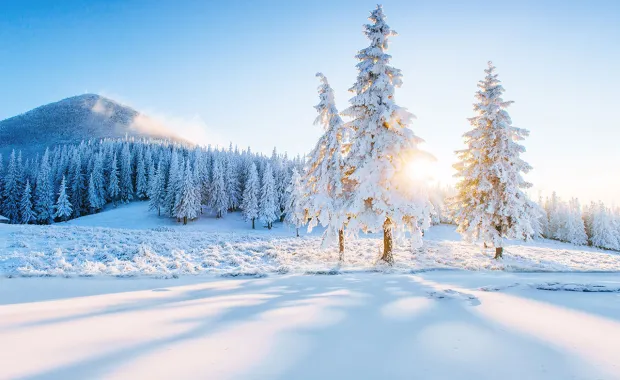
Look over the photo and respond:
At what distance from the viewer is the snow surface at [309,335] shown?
2982 millimetres

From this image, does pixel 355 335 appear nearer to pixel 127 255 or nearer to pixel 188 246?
pixel 127 255

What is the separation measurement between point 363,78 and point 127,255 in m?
16.5

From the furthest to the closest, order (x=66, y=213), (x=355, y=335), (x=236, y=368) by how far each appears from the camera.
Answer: (x=66, y=213)
(x=355, y=335)
(x=236, y=368)

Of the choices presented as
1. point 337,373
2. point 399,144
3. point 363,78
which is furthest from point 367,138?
point 337,373

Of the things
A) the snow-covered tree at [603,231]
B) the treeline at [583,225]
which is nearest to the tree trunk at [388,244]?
the treeline at [583,225]

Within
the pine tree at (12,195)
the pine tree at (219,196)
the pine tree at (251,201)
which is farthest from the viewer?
the pine tree at (219,196)

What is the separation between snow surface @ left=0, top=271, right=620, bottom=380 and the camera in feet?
9.78

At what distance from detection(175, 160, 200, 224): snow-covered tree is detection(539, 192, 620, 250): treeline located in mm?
72452

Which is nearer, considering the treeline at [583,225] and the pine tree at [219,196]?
the treeline at [583,225]

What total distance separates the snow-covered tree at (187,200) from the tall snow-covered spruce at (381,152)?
49981mm

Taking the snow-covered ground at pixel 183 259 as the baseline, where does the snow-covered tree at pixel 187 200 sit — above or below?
above

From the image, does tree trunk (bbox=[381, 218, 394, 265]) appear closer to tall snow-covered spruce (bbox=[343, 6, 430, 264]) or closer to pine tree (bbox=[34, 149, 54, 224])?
tall snow-covered spruce (bbox=[343, 6, 430, 264])

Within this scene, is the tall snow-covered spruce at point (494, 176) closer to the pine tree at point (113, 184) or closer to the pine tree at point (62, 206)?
the pine tree at point (62, 206)

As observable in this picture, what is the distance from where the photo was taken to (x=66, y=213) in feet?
213
